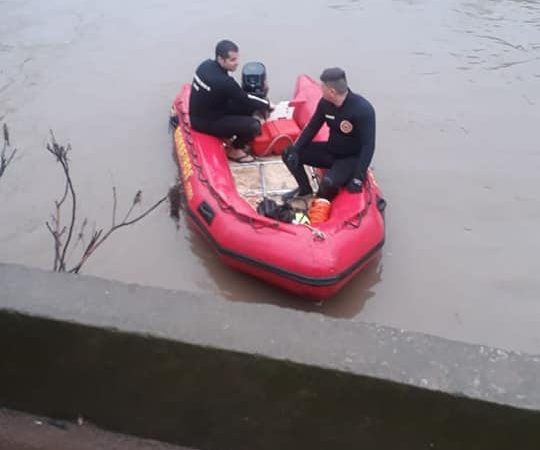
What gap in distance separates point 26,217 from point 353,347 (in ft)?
16.2

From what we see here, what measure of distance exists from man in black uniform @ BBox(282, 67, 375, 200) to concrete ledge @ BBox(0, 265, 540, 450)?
11.3 ft

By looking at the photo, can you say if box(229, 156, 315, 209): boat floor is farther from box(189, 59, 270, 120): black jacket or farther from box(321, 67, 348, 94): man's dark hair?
box(321, 67, 348, 94): man's dark hair

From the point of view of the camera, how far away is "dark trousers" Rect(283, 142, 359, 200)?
5738mm

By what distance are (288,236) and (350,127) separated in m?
1.12

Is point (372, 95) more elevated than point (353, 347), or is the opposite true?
point (353, 347)

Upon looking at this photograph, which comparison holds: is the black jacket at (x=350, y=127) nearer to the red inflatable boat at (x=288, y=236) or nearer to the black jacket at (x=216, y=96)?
the red inflatable boat at (x=288, y=236)

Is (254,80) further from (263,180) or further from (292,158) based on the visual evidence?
(292,158)

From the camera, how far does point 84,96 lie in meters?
8.64

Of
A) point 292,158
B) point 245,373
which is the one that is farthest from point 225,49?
point 245,373

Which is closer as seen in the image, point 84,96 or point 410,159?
point 410,159

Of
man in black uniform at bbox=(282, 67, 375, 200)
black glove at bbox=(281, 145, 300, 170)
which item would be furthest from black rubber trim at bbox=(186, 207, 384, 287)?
black glove at bbox=(281, 145, 300, 170)

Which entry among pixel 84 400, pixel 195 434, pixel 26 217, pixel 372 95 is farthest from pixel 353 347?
pixel 372 95

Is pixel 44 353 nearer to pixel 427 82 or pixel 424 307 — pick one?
pixel 424 307

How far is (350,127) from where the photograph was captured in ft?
18.4
